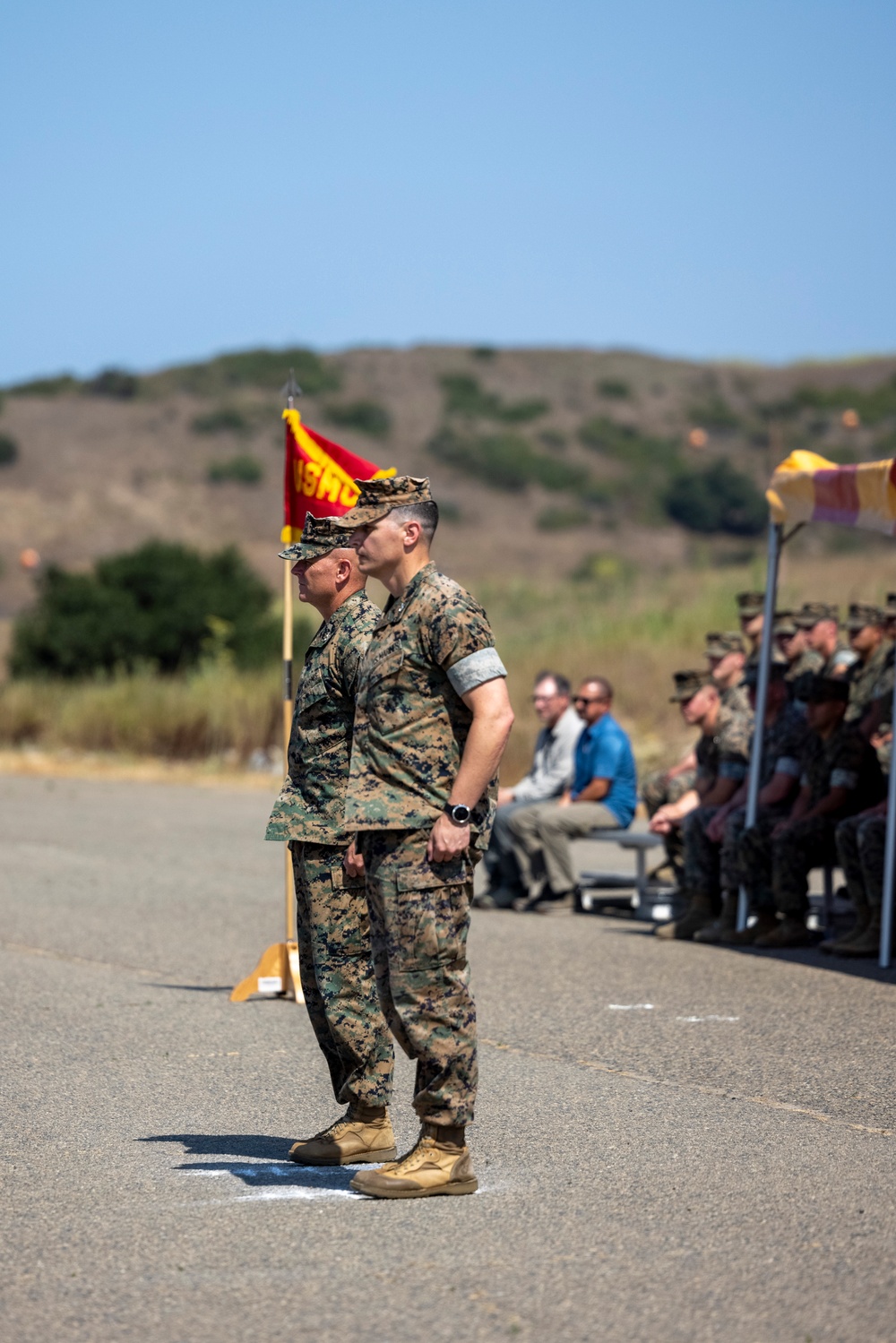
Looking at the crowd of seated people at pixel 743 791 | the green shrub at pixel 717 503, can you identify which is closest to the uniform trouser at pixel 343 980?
the crowd of seated people at pixel 743 791

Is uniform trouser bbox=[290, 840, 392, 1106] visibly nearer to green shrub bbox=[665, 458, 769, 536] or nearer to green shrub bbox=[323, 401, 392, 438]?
green shrub bbox=[665, 458, 769, 536]

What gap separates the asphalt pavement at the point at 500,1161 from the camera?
4.40 m

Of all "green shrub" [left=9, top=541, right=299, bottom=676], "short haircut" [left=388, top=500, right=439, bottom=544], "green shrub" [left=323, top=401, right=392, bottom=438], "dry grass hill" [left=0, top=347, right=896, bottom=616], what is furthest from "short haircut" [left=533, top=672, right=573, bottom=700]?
"green shrub" [left=323, top=401, right=392, bottom=438]

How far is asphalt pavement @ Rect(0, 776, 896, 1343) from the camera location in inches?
173

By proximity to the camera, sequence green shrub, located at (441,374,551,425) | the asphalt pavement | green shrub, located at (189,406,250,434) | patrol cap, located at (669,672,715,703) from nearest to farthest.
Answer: the asphalt pavement, patrol cap, located at (669,672,715,703), green shrub, located at (189,406,250,434), green shrub, located at (441,374,551,425)

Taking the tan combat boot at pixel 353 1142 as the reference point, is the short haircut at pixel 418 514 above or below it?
above

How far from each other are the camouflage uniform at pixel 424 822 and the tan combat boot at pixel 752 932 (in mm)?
5872

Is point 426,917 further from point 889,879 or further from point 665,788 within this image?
point 665,788

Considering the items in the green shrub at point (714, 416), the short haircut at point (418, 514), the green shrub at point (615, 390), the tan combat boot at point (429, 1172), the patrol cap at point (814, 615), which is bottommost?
the tan combat boot at point (429, 1172)

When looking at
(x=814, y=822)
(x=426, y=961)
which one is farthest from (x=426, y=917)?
(x=814, y=822)

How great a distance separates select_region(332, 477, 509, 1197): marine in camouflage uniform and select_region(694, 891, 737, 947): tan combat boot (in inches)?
233

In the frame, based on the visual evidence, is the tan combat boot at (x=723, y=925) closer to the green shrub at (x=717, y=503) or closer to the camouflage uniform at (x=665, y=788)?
the camouflage uniform at (x=665, y=788)

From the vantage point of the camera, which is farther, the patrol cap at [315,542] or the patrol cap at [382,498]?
the patrol cap at [315,542]

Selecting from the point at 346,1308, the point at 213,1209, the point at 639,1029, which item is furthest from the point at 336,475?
the point at 346,1308
